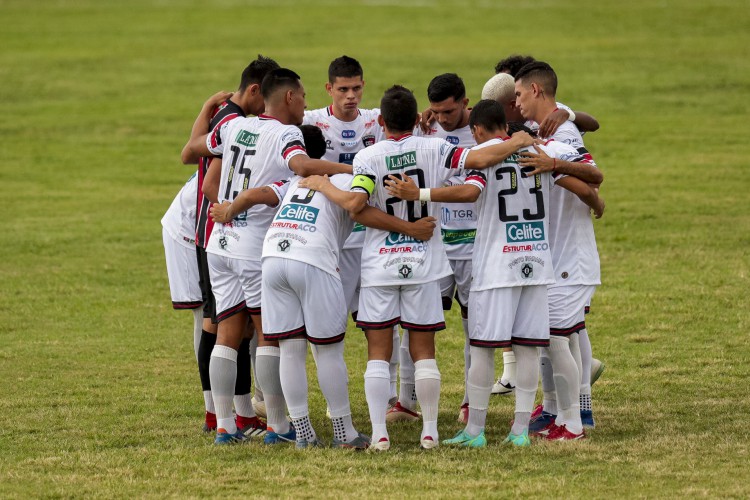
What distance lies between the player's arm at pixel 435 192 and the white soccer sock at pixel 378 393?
1.10 meters

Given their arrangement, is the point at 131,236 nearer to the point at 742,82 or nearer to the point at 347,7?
the point at 742,82

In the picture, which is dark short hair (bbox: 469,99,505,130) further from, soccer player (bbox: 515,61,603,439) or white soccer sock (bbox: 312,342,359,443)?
white soccer sock (bbox: 312,342,359,443)

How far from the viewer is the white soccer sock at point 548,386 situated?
854 cm

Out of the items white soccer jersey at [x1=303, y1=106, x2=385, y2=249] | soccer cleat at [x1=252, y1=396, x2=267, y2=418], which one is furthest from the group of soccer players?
white soccer jersey at [x1=303, y1=106, x2=385, y2=249]

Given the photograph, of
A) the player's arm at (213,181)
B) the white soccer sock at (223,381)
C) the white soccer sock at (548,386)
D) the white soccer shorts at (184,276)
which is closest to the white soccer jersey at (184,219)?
the white soccer shorts at (184,276)

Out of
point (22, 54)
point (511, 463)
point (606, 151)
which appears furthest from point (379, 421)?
point (22, 54)

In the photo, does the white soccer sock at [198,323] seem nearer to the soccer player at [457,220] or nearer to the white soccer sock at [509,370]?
the soccer player at [457,220]

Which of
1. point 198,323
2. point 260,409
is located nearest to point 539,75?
point 198,323

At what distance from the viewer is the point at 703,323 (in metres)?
11.6

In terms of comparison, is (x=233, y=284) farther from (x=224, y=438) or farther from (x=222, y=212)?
(x=224, y=438)

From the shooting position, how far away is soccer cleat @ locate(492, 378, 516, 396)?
9594 millimetres

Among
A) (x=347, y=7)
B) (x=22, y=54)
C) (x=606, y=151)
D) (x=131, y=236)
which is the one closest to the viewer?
(x=131, y=236)

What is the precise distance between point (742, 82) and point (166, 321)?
20206 millimetres

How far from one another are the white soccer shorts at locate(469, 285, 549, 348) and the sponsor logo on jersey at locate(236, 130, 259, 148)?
1.80 m
